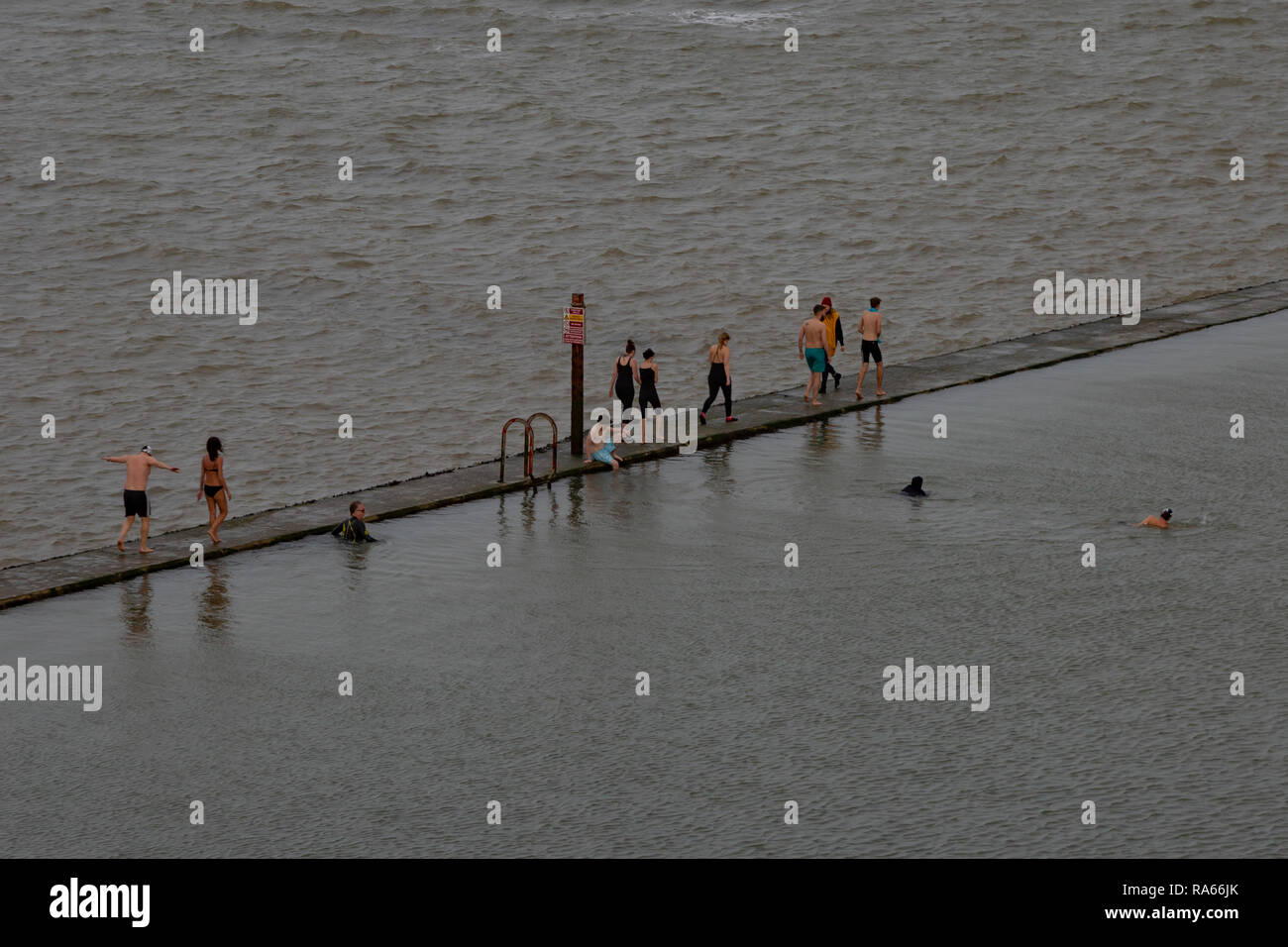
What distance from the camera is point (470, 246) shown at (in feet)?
155

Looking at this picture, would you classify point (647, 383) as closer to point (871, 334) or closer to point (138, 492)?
point (871, 334)

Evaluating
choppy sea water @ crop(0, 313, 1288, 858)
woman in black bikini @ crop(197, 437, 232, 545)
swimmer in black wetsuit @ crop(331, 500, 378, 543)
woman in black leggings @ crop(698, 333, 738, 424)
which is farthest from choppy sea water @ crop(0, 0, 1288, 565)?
choppy sea water @ crop(0, 313, 1288, 858)

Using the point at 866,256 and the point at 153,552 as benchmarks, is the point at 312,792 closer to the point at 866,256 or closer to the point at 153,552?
the point at 153,552

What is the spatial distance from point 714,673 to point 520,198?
3692 cm

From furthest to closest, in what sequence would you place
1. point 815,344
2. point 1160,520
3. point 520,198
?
point 520,198, point 815,344, point 1160,520

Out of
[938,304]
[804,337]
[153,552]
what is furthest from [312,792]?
[938,304]

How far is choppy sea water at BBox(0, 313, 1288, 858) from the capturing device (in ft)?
42.8

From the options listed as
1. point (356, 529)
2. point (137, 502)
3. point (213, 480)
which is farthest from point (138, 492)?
point (356, 529)

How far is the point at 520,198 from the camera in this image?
2029 inches

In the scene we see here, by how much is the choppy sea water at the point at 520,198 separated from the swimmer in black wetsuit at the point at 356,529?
5.57m

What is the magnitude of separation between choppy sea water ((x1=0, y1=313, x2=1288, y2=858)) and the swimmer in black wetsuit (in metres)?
0.27

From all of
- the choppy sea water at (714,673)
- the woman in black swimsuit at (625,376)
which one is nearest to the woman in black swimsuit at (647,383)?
the woman in black swimsuit at (625,376)

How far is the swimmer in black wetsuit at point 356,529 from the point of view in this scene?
69.7ft
